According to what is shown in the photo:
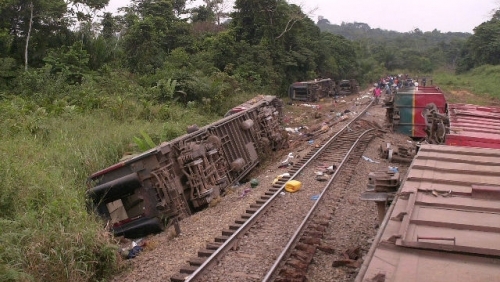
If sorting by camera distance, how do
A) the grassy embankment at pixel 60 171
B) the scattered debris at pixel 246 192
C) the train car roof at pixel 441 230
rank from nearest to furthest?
the train car roof at pixel 441 230 < the grassy embankment at pixel 60 171 < the scattered debris at pixel 246 192

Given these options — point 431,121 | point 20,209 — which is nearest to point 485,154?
point 431,121

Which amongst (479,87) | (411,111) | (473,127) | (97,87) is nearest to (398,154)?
(473,127)

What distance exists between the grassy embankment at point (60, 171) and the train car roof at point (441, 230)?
414 cm

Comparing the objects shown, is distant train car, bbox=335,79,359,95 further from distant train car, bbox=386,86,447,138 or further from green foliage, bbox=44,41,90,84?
green foliage, bbox=44,41,90,84

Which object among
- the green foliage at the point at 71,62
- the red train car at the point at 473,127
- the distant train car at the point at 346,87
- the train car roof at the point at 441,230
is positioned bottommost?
the distant train car at the point at 346,87

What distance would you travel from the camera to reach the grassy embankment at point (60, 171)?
5789mm

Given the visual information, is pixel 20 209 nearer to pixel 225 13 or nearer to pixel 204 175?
pixel 204 175

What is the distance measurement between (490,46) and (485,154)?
51.4 meters

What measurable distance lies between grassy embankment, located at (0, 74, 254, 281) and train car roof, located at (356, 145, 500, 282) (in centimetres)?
414

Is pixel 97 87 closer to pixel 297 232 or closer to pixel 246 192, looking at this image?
pixel 246 192

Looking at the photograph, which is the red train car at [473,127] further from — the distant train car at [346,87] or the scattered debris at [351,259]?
the distant train car at [346,87]

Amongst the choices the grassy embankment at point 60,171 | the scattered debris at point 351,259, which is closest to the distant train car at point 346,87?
the grassy embankment at point 60,171

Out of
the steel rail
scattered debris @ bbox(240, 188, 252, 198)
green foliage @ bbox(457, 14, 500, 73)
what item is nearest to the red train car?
the steel rail

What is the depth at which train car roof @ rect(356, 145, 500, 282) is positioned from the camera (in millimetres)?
3223
